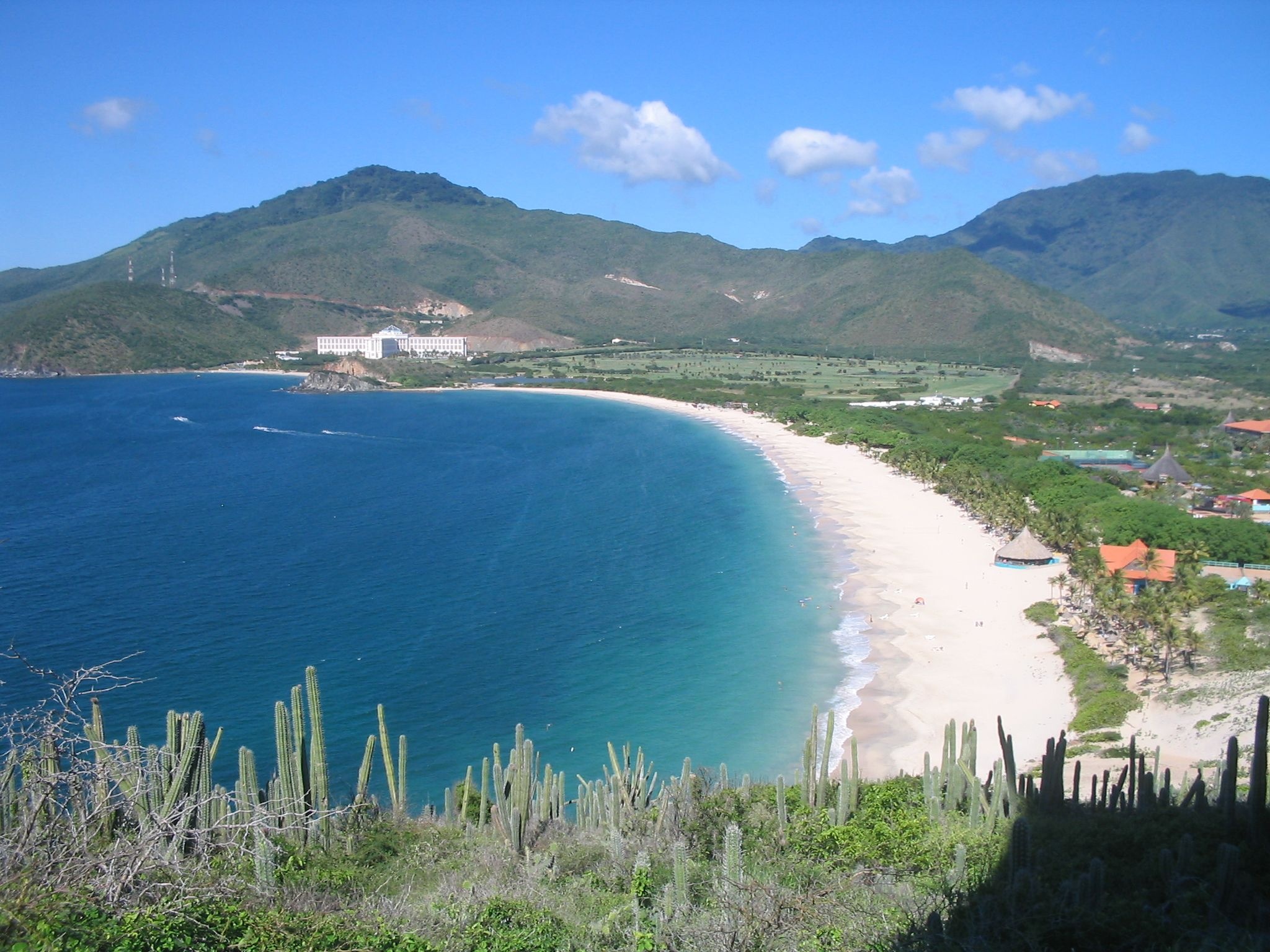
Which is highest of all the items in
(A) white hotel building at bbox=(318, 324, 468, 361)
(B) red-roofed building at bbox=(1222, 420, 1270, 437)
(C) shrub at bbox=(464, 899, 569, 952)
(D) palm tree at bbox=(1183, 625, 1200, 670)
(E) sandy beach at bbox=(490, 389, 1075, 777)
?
(A) white hotel building at bbox=(318, 324, 468, 361)

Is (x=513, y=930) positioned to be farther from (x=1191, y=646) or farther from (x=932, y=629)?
(x=932, y=629)

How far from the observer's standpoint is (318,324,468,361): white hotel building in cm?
15600

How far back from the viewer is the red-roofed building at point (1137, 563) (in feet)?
97.9

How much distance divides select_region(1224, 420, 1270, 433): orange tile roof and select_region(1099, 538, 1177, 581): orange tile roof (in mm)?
41378

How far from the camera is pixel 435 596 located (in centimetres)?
3372

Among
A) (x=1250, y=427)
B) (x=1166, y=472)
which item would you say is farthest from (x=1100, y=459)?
(x=1250, y=427)

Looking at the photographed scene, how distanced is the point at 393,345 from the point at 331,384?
40036 mm

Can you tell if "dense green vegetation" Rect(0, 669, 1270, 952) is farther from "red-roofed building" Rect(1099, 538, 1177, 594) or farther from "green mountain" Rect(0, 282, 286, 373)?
"green mountain" Rect(0, 282, 286, 373)

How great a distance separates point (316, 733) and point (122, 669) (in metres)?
14.5

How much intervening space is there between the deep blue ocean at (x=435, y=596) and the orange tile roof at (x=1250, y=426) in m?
33.8

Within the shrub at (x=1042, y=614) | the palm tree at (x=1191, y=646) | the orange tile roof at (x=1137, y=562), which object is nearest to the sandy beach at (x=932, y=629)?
the shrub at (x=1042, y=614)

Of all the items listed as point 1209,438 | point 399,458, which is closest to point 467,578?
point 399,458

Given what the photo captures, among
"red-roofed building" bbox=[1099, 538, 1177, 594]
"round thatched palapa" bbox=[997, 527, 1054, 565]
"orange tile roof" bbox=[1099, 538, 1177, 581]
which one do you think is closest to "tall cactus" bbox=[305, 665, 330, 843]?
"red-roofed building" bbox=[1099, 538, 1177, 594]

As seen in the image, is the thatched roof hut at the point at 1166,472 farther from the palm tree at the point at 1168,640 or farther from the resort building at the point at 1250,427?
the palm tree at the point at 1168,640
